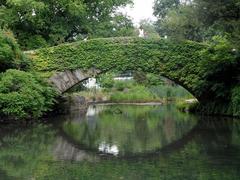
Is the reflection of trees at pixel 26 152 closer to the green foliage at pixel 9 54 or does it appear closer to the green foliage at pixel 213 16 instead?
the green foliage at pixel 9 54

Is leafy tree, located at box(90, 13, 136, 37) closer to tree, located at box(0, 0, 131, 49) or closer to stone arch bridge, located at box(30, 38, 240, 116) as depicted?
tree, located at box(0, 0, 131, 49)

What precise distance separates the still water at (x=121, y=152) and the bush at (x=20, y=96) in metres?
1.13

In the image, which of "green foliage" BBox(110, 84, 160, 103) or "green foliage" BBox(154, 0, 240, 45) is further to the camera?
"green foliage" BBox(110, 84, 160, 103)

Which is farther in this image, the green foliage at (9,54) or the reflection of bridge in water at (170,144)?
the green foliage at (9,54)

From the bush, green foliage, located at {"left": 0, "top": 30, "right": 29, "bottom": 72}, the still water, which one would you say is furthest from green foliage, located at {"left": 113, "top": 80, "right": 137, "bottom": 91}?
the still water

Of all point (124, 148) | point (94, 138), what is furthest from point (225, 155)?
point (94, 138)

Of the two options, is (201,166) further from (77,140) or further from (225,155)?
(77,140)

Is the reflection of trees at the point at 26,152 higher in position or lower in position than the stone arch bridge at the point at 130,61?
lower

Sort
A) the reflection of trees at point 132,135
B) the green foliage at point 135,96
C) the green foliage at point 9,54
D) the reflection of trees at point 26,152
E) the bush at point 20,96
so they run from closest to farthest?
the reflection of trees at point 26,152 < the reflection of trees at point 132,135 < the bush at point 20,96 < the green foliage at point 9,54 < the green foliage at point 135,96

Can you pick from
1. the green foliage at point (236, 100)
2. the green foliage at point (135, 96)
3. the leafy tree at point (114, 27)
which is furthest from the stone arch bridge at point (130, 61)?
the green foliage at point (135, 96)

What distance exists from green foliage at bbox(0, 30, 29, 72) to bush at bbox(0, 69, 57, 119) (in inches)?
31.8

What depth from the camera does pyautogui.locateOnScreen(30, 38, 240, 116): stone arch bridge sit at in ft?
71.2

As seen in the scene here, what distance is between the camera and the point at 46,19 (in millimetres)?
26984

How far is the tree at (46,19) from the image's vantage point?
25928 mm
